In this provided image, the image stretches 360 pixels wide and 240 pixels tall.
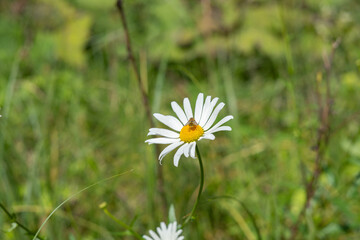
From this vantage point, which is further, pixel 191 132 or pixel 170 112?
pixel 170 112

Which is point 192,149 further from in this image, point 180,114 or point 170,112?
point 170,112

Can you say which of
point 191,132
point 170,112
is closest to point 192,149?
point 191,132

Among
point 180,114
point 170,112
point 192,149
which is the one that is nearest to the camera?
point 192,149

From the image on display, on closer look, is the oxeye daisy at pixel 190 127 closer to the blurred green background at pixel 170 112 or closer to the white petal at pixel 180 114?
the white petal at pixel 180 114

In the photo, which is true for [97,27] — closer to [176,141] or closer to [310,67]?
[310,67]

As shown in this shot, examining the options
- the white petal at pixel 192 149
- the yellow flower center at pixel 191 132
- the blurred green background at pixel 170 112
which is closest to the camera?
the white petal at pixel 192 149

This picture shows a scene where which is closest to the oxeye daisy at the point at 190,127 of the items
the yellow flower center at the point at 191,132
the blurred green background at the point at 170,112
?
the yellow flower center at the point at 191,132
